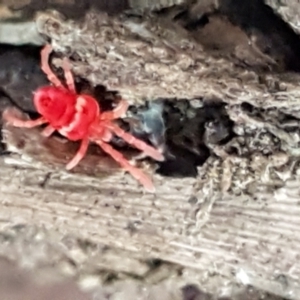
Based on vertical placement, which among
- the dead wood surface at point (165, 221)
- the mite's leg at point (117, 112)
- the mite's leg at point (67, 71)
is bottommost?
the dead wood surface at point (165, 221)

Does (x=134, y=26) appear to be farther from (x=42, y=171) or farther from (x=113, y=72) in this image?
(x=42, y=171)

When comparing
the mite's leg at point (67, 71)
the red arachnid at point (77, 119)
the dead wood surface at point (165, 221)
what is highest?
the mite's leg at point (67, 71)

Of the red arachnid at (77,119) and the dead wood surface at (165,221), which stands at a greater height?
the red arachnid at (77,119)

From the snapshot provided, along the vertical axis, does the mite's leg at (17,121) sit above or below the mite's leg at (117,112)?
below

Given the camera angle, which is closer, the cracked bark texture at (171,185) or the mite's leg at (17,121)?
the cracked bark texture at (171,185)

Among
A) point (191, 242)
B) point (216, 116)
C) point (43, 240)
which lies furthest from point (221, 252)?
point (43, 240)

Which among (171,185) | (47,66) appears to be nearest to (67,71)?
(47,66)
